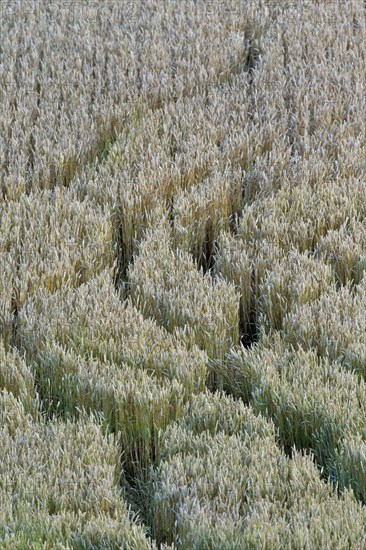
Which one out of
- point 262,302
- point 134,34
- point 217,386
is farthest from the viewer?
point 134,34

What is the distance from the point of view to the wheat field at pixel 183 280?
2000 mm

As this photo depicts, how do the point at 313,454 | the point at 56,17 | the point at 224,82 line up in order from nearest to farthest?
the point at 313,454 < the point at 224,82 < the point at 56,17

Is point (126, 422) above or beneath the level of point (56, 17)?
Answer: beneath

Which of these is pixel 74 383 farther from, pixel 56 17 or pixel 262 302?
pixel 56 17

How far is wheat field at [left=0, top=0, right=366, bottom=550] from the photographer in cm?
200

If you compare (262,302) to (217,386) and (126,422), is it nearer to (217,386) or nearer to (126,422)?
(217,386)

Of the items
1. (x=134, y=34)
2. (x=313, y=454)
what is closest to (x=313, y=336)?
(x=313, y=454)

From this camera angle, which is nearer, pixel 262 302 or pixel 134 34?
pixel 262 302

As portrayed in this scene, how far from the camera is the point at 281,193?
10.5 ft

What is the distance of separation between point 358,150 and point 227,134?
51 cm

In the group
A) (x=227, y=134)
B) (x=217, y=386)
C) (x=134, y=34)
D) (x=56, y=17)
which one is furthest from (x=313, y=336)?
(x=56, y=17)

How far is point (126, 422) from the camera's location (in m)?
2.32

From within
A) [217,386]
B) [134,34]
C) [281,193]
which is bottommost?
[217,386]

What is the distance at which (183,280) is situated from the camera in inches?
110
